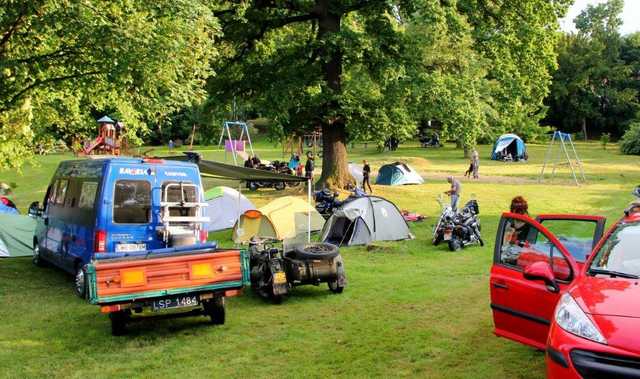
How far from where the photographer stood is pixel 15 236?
46.2ft

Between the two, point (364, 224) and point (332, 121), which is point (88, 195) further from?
point (332, 121)

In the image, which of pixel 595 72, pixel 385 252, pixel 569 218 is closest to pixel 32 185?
pixel 385 252

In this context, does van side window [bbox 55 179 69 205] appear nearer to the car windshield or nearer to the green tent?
the green tent

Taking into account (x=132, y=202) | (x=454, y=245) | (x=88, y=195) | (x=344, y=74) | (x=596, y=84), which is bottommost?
(x=454, y=245)

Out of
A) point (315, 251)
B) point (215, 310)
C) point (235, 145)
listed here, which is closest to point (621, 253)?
point (215, 310)

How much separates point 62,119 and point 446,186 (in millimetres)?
18108

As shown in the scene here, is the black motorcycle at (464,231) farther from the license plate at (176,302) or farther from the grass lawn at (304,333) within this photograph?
the license plate at (176,302)

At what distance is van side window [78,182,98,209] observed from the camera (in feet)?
31.3

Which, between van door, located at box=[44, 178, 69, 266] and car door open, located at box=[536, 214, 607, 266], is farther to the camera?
van door, located at box=[44, 178, 69, 266]

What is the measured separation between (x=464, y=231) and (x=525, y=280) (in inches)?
350

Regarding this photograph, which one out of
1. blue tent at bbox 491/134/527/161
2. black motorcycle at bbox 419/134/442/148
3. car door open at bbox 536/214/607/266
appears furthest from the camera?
black motorcycle at bbox 419/134/442/148

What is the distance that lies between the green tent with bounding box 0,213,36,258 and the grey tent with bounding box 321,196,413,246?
7107 mm

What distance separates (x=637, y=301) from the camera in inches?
171

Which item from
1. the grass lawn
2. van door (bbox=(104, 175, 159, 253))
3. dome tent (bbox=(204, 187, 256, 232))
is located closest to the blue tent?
dome tent (bbox=(204, 187, 256, 232))
